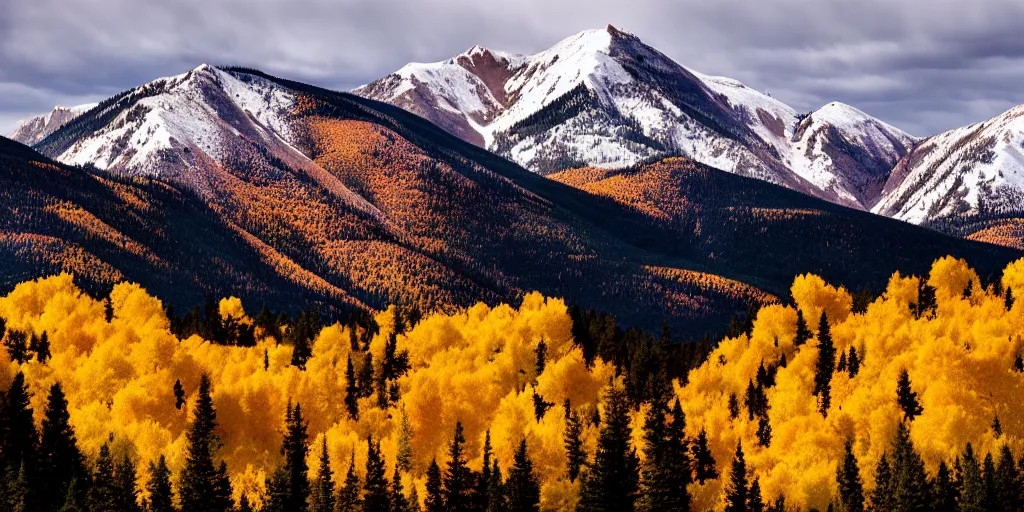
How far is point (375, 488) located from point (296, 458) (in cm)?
1168

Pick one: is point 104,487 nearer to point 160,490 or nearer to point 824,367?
point 160,490

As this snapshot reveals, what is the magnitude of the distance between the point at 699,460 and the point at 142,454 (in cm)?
5129

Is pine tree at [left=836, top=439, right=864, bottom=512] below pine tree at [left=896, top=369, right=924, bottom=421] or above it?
below

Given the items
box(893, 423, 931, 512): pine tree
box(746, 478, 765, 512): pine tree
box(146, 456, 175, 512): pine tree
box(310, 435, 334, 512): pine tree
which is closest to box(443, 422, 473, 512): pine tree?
box(310, 435, 334, 512): pine tree

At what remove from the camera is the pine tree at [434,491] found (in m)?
107

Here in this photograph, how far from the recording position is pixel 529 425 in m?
121

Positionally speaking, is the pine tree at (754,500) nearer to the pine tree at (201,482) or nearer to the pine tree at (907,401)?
the pine tree at (907,401)

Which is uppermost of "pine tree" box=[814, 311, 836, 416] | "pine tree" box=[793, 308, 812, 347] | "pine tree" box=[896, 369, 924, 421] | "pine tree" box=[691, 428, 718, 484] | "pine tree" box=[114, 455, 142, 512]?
"pine tree" box=[793, 308, 812, 347]

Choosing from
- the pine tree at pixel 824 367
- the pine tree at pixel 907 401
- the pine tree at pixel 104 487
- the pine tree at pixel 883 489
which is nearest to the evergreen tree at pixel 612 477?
the pine tree at pixel 883 489

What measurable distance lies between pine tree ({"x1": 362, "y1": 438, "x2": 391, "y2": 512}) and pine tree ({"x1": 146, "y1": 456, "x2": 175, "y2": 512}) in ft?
52.5

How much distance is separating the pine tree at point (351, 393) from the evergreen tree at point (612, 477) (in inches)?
1311

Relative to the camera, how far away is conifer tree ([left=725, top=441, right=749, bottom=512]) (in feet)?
331

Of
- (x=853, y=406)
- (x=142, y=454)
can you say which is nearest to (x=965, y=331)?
(x=853, y=406)

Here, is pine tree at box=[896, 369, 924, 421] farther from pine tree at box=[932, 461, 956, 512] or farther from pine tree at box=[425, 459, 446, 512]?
pine tree at box=[425, 459, 446, 512]
